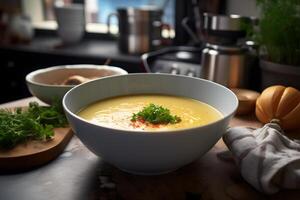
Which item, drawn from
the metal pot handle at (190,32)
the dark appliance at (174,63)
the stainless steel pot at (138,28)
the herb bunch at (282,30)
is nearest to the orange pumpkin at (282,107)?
the herb bunch at (282,30)

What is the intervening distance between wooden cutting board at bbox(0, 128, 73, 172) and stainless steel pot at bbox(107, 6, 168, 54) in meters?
1.24

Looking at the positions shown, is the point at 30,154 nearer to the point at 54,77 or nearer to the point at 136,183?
the point at 136,183

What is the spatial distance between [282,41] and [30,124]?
702 mm

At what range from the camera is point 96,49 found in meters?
2.13

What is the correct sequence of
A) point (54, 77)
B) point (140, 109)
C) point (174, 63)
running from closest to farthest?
A: point (140, 109), point (54, 77), point (174, 63)

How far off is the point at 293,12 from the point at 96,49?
4.42ft

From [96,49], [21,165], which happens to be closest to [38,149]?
[21,165]

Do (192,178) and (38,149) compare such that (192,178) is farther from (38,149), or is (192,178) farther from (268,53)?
(268,53)

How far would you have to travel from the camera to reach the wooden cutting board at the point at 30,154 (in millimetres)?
679

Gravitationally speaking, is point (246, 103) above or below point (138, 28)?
below

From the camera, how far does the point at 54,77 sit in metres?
1.05

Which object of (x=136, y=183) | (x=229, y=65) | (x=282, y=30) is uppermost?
(x=282, y=30)

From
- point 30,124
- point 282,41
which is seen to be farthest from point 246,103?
point 30,124

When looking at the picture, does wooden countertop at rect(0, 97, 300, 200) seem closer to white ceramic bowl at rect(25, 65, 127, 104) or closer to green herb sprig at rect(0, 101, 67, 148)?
green herb sprig at rect(0, 101, 67, 148)
